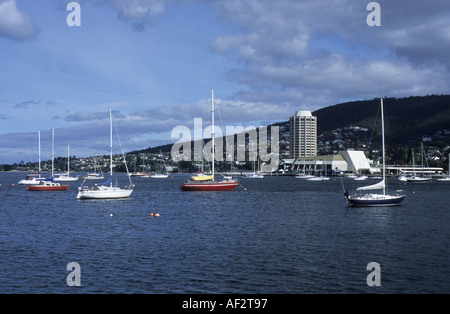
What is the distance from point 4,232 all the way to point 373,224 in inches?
1410

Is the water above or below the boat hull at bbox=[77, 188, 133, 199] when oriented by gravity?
below

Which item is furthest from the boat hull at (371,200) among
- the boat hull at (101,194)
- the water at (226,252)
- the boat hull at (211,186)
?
the boat hull at (211,186)

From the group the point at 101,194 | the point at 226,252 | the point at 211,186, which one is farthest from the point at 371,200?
the point at 211,186

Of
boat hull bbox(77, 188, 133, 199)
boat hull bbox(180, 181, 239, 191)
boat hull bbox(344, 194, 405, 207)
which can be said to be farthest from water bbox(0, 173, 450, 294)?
boat hull bbox(180, 181, 239, 191)

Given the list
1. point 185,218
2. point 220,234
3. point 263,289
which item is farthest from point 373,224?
point 263,289

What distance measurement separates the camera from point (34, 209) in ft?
214

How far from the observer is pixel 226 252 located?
3238 centimetres

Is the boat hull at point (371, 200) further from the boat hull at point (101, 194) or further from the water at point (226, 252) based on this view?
the boat hull at point (101, 194)

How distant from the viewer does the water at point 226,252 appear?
952 inches

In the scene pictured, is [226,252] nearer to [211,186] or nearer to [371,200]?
[371,200]

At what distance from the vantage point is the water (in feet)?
79.3

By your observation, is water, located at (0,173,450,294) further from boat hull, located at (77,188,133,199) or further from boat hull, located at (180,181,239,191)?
boat hull, located at (180,181,239,191)
